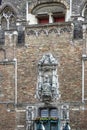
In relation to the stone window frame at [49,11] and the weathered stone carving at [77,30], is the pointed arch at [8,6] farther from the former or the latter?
the weathered stone carving at [77,30]

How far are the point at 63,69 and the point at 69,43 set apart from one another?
4.42 feet

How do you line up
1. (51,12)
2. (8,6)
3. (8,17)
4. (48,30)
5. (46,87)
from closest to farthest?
(46,87) → (48,30) → (51,12) → (8,6) → (8,17)

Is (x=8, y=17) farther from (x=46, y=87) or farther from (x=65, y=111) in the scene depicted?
(x=65, y=111)

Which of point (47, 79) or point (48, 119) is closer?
point (48, 119)

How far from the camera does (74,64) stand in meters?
27.2

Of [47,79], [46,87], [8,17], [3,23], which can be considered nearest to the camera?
[46,87]

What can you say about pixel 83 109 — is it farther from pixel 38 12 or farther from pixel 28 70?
pixel 38 12

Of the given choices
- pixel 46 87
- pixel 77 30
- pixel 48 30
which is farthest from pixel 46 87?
pixel 77 30

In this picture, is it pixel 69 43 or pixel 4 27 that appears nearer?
pixel 69 43

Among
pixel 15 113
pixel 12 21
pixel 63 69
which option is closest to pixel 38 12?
pixel 12 21

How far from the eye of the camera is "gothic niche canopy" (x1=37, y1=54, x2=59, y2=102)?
89.5 ft

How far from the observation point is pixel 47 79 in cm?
2752

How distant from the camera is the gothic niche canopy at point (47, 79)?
2728 cm

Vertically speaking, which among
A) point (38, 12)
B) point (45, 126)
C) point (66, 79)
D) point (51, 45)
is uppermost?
point (38, 12)
